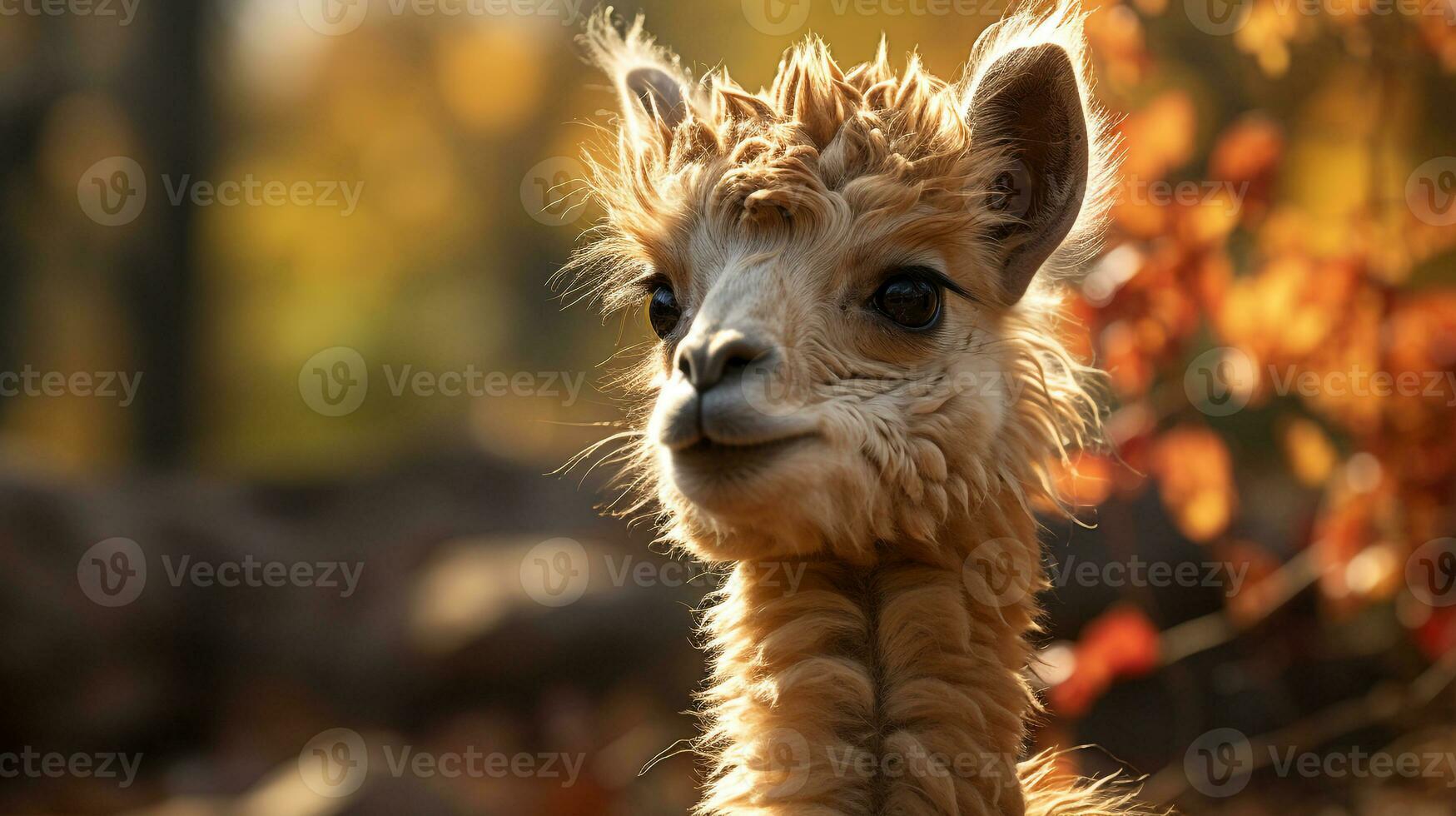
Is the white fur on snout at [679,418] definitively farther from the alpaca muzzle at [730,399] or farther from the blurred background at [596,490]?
the blurred background at [596,490]

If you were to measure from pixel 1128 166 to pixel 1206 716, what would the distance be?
146 inches

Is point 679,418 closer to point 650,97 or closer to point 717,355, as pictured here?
point 717,355

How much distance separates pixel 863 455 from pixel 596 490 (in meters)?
9.05

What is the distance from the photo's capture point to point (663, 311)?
3.30 metres

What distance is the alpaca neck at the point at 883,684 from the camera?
2695 mm

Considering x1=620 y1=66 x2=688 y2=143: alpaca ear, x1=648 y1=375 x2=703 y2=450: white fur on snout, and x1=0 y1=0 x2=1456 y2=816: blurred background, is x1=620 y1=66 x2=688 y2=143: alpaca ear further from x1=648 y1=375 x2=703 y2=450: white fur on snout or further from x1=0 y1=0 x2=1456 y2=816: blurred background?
x1=648 y1=375 x2=703 y2=450: white fur on snout

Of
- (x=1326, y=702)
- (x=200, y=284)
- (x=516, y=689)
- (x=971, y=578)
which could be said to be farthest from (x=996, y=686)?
(x=200, y=284)

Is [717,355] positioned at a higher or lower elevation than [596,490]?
lower

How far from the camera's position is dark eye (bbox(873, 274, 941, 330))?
9.60ft

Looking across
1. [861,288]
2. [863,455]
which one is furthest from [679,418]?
[861,288]

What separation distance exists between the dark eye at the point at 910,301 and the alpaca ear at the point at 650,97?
108 centimetres

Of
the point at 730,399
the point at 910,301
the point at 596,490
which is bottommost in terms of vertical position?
the point at 730,399

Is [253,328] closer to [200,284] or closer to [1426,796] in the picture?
[200,284]

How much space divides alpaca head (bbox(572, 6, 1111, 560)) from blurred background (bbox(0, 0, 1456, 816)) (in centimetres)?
104
